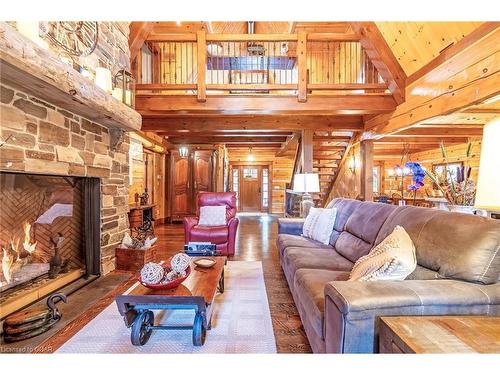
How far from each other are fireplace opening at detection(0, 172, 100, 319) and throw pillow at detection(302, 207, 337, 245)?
8.34ft

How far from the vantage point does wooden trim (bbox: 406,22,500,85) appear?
2734 mm

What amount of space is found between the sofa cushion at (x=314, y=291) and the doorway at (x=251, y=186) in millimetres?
8950

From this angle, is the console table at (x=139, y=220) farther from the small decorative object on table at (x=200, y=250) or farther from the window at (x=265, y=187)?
the window at (x=265, y=187)

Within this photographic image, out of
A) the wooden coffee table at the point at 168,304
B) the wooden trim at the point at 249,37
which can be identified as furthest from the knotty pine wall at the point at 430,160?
the wooden coffee table at the point at 168,304

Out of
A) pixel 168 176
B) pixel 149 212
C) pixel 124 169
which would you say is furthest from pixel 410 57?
pixel 168 176

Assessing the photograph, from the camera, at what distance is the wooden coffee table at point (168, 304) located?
1719 mm

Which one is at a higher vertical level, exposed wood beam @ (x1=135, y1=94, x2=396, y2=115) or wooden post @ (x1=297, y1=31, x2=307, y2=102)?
wooden post @ (x1=297, y1=31, x2=307, y2=102)

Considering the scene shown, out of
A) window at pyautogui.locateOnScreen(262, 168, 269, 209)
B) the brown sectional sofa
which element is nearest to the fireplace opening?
the brown sectional sofa

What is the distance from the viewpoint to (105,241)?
3.45m

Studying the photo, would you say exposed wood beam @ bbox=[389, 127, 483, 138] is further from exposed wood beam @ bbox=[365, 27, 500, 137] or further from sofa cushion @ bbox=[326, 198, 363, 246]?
sofa cushion @ bbox=[326, 198, 363, 246]

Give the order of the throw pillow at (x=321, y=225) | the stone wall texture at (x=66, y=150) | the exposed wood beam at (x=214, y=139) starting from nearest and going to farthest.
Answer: the stone wall texture at (x=66, y=150)
the throw pillow at (x=321, y=225)
the exposed wood beam at (x=214, y=139)

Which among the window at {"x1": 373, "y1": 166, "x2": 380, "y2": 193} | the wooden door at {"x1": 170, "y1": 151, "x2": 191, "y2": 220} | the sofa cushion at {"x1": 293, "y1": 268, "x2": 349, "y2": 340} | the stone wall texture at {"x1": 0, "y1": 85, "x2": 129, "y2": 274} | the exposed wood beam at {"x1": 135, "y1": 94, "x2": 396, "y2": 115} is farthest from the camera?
the window at {"x1": 373, "y1": 166, "x2": 380, "y2": 193}

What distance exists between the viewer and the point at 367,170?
550 cm

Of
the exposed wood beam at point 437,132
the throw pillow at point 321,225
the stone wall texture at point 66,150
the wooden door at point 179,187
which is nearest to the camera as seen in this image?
the stone wall texture at point 66,150
